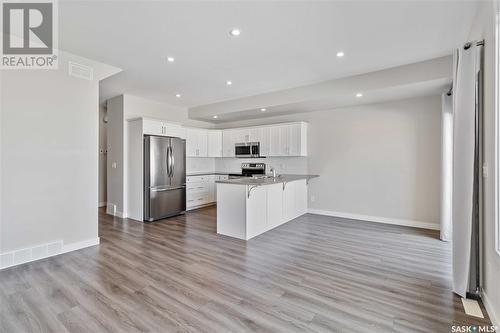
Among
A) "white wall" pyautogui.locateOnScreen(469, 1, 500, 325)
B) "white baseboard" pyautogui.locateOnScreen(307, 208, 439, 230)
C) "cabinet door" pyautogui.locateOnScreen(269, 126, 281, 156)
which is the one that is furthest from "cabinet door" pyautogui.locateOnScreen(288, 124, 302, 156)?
"white wall" pyautogui.locateOnScreen(469, 1, 500, 325)

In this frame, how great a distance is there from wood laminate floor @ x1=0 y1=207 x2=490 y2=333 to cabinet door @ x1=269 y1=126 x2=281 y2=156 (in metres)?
2.66

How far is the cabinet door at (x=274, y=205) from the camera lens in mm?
4523

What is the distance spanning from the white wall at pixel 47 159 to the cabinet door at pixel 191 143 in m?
2.79

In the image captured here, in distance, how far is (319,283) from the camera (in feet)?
8.48

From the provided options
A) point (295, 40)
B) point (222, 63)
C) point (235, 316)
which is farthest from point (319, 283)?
point (222, 63)

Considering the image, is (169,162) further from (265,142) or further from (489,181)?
(489,181)

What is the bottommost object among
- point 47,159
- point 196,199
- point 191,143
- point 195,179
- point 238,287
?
point 238,287

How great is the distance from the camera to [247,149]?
Answer: 668 centimetres

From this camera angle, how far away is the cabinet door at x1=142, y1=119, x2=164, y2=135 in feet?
17.2

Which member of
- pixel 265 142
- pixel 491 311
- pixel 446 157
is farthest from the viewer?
pixel 265 142

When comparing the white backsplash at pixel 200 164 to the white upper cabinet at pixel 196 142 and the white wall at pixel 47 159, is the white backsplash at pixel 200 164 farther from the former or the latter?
the white wall at pixel 47 159

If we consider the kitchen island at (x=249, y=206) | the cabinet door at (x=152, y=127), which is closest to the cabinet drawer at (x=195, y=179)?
the cabinet door at (x=152, y=127)

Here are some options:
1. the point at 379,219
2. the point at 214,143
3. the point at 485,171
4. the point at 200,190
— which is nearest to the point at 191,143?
the point at 214,143

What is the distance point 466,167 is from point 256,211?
2818 mm
